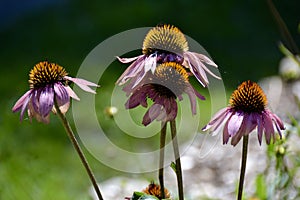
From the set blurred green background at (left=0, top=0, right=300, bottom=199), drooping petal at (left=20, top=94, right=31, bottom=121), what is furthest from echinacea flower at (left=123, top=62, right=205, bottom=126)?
blurred green background at (left=0, top=0, right=300, bottom=199)

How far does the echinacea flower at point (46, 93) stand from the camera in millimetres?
764

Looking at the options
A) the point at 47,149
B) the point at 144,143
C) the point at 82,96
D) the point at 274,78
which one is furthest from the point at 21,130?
the point at 274,78

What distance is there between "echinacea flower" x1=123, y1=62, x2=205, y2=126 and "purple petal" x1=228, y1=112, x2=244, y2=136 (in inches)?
2.1

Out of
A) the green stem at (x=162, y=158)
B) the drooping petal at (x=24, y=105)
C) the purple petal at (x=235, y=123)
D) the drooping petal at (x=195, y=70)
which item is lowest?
the green stem at (x=162, y=158)

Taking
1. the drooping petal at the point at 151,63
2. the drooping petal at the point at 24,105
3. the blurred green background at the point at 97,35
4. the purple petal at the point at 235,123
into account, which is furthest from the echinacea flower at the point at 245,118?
the blurred green background at the point at 97,35

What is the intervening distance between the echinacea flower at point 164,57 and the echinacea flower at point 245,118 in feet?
0.20

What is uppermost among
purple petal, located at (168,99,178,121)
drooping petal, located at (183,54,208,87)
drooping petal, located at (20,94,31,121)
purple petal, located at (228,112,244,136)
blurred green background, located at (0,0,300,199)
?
blurred green background, located at (0,0,300,199)

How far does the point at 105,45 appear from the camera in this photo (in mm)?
2797

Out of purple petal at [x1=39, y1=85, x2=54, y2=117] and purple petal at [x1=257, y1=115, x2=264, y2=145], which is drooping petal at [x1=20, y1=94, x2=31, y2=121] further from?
purple petal at [x1=257, y1=115, x2=264, y2=145]

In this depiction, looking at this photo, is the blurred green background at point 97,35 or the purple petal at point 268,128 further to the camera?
the blurred green background at point 97,35

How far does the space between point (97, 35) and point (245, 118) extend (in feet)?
8.25

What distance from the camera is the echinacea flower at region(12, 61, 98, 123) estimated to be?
76 centimetres

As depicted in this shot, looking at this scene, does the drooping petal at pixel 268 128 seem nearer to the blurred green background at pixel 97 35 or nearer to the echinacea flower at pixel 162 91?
the echinacea flower at pixel 162 91

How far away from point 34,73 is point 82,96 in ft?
5.74
